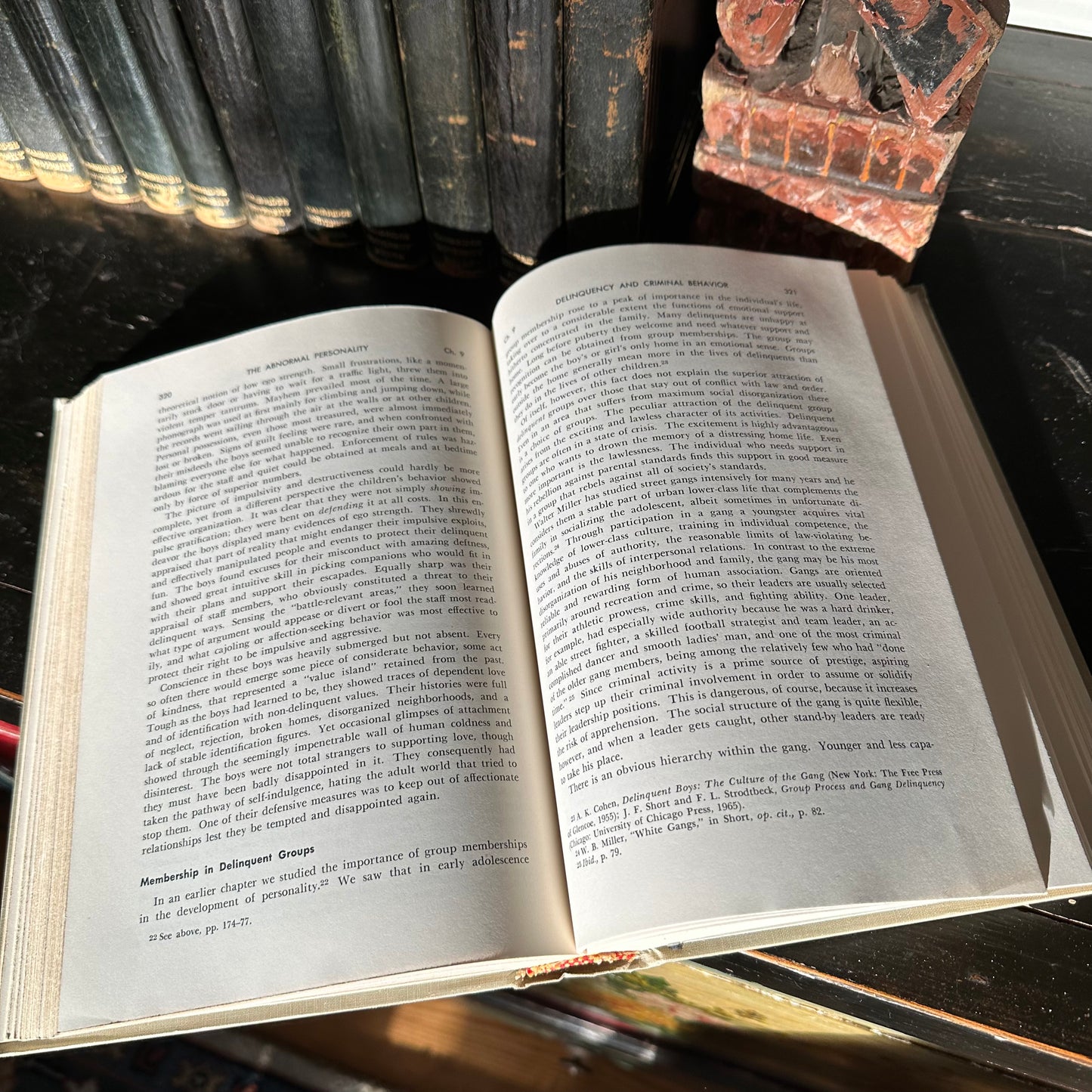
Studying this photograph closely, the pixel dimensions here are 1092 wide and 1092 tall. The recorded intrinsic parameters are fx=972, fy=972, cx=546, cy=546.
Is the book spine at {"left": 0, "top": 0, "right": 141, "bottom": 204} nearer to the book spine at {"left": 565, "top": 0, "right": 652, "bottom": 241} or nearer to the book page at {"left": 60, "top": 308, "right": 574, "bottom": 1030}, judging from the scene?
the book page at {"left": 60, "top": 308, "right": 574, "bottom": 1030}

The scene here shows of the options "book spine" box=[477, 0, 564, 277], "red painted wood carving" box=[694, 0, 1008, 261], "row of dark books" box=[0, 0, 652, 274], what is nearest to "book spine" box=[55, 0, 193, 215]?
Result: "row of dark books" box=[0, 0, 652, 274]

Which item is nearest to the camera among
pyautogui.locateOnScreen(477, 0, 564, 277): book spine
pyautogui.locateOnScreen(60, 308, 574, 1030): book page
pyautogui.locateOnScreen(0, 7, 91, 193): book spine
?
pyautogui.locateOnScreen(60, 308, 574, 1030): book page

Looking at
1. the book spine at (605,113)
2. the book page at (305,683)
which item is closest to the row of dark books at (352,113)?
the book spine at (605,113)

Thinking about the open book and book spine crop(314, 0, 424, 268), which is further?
book spine crop(314, 0, 424, 268)

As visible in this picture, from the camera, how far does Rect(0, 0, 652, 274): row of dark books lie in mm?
587

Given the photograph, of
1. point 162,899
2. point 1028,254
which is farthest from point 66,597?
point 1028,254

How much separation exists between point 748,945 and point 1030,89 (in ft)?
2.49

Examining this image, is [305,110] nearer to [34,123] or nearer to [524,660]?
[34,123]

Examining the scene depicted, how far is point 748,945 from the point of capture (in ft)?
1.65

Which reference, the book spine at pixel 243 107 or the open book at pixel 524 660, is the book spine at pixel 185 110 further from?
the open book at pixel 524 660

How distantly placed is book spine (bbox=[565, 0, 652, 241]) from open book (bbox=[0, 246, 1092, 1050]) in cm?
6

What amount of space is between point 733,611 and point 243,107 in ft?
1.60

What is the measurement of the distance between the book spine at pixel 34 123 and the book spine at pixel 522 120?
1.12ft

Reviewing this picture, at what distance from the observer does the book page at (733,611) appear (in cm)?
46
